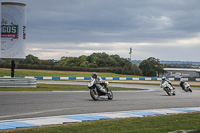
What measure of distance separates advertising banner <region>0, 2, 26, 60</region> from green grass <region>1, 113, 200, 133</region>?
20.5 m

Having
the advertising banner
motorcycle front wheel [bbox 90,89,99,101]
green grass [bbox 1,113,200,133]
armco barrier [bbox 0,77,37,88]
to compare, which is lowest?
green grass [bbox 1,113,200,133]

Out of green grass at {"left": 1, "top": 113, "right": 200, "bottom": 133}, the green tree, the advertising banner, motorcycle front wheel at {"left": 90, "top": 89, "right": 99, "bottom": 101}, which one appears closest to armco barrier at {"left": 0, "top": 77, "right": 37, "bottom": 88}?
the advertising banner

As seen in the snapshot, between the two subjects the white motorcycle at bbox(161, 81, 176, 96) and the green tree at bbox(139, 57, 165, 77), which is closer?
the white motorcycle at bbox(161, 81, 176, 96)

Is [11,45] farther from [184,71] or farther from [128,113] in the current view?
[184,71]

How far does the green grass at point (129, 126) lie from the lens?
893cm

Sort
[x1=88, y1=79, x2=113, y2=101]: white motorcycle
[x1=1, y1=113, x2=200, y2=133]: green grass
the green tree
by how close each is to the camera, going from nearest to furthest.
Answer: [x1=1, y1=113, x2=200, y2=133]: green grass
[x1=88, y1=79, x2=113, y2=101]: white motorcycle
the green tree

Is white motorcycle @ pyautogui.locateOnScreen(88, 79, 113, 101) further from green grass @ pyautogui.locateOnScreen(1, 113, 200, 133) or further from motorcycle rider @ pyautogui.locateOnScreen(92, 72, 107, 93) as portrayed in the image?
green grass @ pyautogui.locateOnScreen(1, 113, 200, 133)

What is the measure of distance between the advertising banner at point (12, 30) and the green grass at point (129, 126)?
2051cm

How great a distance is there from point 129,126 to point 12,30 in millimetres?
21968

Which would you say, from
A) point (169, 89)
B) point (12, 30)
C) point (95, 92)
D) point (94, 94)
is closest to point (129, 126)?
point (94, 94)

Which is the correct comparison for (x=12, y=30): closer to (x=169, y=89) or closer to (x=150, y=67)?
(x=169, y=89)

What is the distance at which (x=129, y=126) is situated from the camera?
9969 mm

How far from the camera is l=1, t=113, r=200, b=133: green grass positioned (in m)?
8.93

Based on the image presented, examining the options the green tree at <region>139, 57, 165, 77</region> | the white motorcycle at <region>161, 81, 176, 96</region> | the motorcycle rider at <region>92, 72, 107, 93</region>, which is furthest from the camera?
the green tree at <region>139, 57, 165, 77</region>
